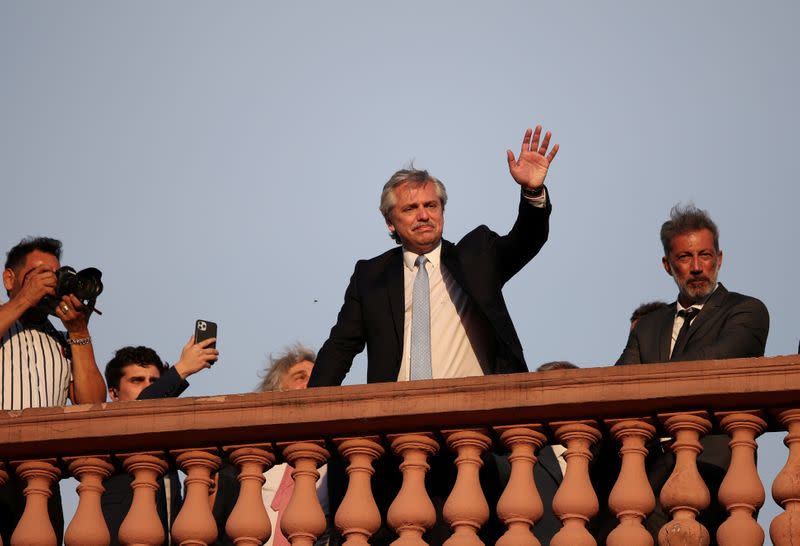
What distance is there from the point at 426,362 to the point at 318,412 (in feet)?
4.70

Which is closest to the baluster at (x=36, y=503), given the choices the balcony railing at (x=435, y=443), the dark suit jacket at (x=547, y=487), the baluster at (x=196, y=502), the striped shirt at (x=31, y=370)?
the balcony railing at (x=435, y=443)

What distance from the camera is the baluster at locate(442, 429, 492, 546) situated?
746cm

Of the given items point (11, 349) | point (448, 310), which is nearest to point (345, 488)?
point (448, 310)

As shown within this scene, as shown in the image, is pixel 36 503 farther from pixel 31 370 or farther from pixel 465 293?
pixel 465 293

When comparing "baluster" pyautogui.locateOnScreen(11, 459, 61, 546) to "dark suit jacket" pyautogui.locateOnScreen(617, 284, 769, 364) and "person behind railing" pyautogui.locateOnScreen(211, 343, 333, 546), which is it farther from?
"dark suit jacket" pyautogui.locateOnScreen(617, 284, 769, 364)

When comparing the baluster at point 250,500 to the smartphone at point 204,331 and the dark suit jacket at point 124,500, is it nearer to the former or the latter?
the dark suit jacket at point 124,500

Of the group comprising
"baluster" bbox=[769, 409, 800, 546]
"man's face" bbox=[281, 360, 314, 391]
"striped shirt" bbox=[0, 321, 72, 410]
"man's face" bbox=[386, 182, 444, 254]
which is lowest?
"baluster" bbox=[769, 409, 800, 546]

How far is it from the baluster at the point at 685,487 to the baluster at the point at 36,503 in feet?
8.94

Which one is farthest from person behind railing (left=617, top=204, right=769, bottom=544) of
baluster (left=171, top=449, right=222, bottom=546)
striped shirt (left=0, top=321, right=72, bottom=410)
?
striped shirt (left=0, top=321, right=72, bottom=410)

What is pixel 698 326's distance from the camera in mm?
8992

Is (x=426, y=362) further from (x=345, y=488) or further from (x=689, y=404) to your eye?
(x=689, y=404)

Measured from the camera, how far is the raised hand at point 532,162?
9.52 metres

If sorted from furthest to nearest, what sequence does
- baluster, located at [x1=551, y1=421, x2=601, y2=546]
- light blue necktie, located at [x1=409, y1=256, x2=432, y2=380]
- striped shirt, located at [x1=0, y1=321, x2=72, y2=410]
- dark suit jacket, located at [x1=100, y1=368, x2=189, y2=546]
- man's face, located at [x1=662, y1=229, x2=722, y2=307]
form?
man's face, located at [x1=662, y1=229, x2=722, y2=307], striped shirt, located at [x1=0, y1=321, x2=72, y2=410], light blue necktie, located at [x1=409, y1=256, x2=432, y2=380], dark suit jacket, located at [x1=100, y1=368, x2=189, y2=546], baluster, located at [x1=551, y1=421, x2=601, y2=546]

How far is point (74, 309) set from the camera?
31.6ft
